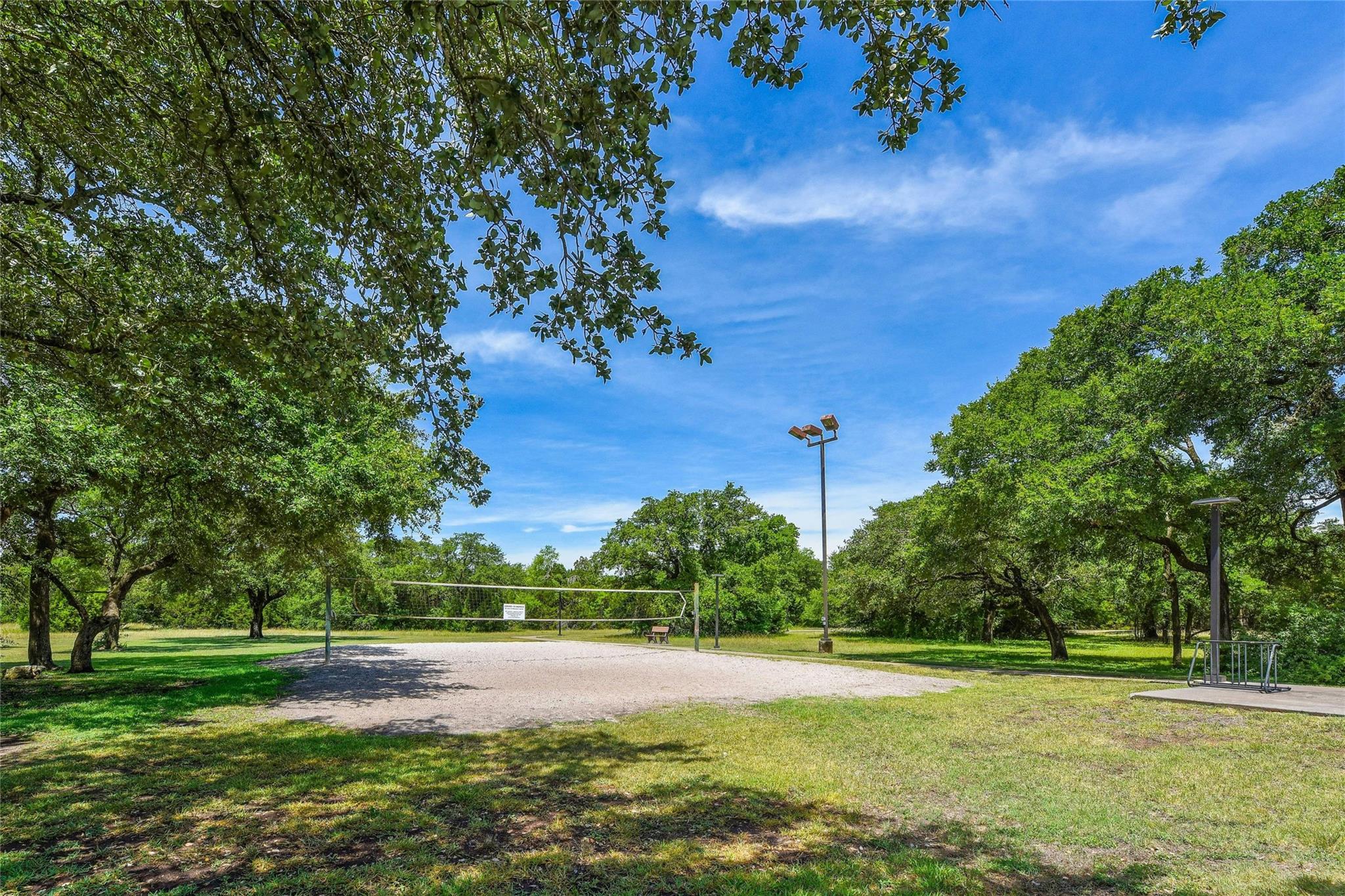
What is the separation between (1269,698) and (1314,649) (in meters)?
5.30

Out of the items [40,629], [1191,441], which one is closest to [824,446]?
[1191,441]

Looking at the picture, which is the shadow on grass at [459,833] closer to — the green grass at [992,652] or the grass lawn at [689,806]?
the grass lawn at [689,806]

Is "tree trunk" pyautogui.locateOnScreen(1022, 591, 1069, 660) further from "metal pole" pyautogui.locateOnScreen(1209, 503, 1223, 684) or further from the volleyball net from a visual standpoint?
the volleyball net

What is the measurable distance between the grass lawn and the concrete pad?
0.37 metres

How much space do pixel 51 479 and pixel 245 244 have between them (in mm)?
6203

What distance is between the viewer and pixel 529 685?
37.6 feet

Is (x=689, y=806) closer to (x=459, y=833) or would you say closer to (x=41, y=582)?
(x=459, y=833)

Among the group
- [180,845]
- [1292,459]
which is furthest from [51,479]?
[1292,459]

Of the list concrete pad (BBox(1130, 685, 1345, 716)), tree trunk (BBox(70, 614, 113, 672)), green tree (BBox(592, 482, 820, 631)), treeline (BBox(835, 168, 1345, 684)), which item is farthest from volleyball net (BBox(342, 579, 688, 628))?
concrete pad (BBox(1130, 685, 1345, 716))

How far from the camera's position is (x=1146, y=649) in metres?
23.3

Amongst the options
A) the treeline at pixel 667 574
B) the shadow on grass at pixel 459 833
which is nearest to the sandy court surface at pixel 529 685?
the shadow on grass at pixel 459 833

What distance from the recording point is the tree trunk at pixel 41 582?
11.6 metres

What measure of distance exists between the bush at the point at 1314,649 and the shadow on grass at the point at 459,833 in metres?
12.0

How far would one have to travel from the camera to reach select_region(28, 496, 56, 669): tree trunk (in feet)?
38.0
